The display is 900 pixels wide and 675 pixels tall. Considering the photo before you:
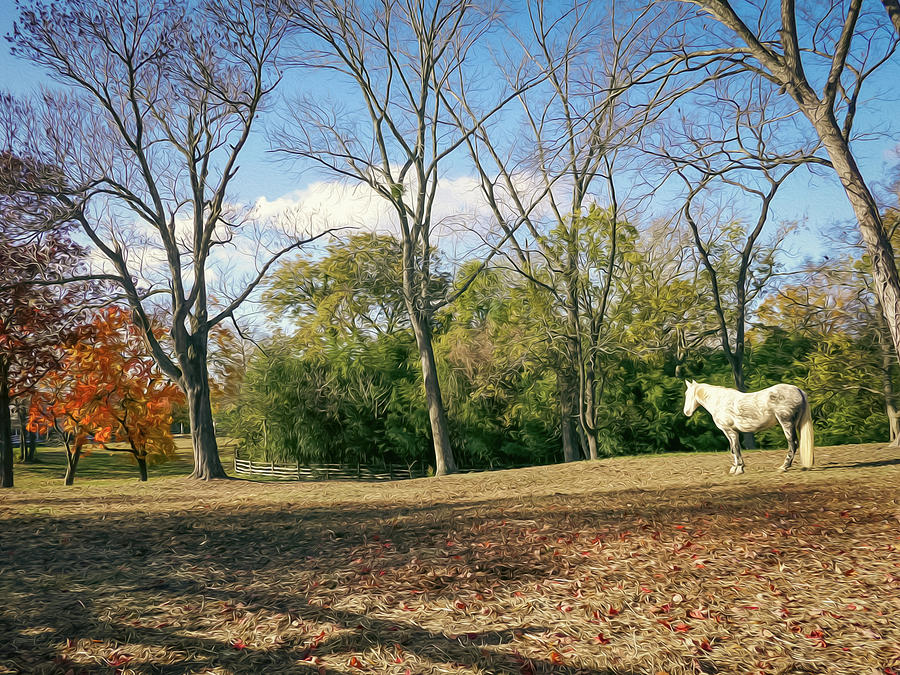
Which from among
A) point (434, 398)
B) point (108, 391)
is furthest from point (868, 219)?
point (108, 391)

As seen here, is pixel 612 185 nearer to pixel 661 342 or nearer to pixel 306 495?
pixel 661 342

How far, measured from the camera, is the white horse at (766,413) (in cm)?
855

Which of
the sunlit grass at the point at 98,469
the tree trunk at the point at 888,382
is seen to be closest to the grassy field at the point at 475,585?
the tree trunk at the point at 888,382

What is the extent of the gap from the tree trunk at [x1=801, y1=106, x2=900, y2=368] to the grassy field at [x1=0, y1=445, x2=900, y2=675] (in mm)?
2178

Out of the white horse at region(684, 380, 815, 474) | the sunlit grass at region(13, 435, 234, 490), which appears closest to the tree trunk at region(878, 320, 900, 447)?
the white horse at region(684, 380, 815, 474)

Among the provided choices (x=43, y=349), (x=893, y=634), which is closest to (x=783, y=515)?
(x=893, y=634)

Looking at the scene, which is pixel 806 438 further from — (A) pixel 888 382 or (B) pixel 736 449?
(A) pixel 888 382

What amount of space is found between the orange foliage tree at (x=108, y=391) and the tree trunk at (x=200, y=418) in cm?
621

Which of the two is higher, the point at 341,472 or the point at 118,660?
the point at 118,660

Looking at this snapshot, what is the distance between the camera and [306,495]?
995 centimetres

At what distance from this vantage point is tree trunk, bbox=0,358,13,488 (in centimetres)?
1534

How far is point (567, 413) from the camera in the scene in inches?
807

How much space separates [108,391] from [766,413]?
820 inches

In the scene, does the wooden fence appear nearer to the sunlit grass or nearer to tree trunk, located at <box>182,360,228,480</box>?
the sunlit grass
